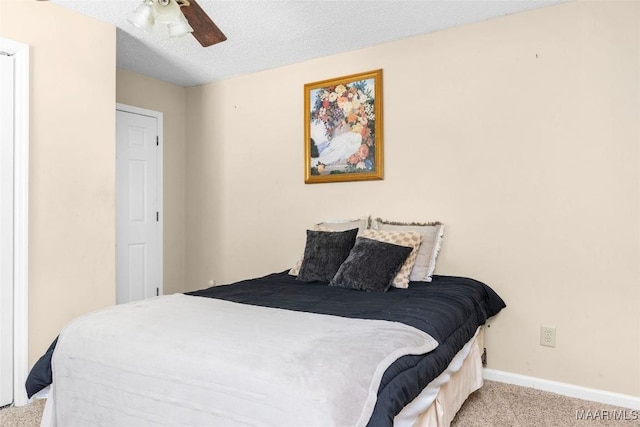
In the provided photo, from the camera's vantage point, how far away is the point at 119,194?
3.77m

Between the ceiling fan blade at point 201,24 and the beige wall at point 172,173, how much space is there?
Answer: 2083mm

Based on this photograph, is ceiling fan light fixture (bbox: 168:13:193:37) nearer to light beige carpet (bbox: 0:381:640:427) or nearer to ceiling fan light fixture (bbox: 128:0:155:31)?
ceiling fan light fixture (bbox: 128:0:155:31)

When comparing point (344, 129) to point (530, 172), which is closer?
point (530, 172)

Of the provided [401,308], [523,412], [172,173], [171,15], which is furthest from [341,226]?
[172,173]

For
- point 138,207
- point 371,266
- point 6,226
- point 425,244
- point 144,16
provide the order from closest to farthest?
point 144,16 → point 6,226 → point 371,266 → point 425,244 → point 138,207

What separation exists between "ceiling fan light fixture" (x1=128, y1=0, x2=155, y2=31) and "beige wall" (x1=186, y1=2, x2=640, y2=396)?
188 cm

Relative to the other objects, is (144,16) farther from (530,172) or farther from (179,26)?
(530,172)

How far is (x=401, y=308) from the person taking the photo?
202 centimetres

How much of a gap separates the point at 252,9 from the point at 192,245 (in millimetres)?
2439

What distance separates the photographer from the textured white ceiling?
2.62 meters

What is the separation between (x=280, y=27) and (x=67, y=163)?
166cm

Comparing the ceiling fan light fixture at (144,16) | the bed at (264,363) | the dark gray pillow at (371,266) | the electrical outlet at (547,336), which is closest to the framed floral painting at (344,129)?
the dark gray pillow at (371,266)

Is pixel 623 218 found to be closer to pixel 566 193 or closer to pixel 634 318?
pixel 566 193

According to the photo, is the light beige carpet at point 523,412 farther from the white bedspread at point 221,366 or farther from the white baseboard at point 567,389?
the white bedspread at point 221,366
